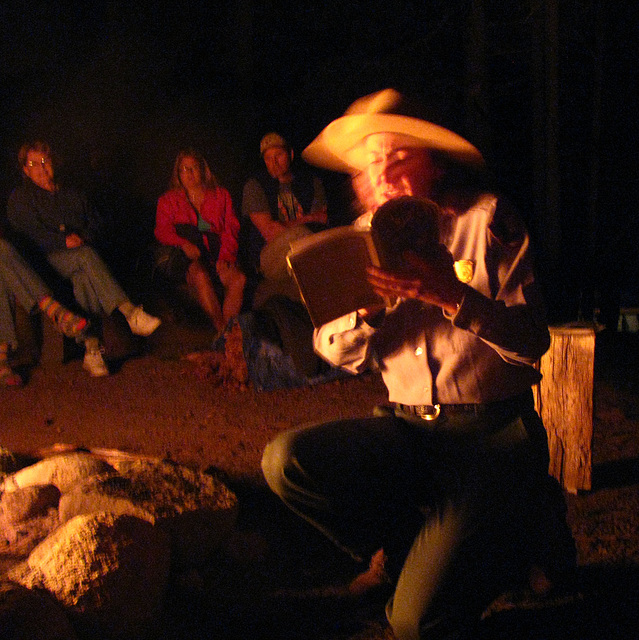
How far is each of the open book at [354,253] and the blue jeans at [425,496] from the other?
0.44m

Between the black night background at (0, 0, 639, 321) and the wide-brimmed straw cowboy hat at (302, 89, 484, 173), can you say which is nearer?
the wide-brimmed straw cowboy hat at (302, 89, 484, 173)

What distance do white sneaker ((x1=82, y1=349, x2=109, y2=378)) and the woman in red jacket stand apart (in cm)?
100

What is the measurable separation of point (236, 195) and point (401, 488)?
6.26m

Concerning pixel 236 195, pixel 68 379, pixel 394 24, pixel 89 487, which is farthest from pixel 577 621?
pixel 394 24

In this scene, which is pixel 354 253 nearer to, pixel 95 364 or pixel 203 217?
pixel 95 364

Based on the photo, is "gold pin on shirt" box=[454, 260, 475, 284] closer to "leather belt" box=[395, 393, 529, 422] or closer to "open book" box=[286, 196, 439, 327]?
"open book" box=[286, 196, 439, 327]

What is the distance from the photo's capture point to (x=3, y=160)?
7.38 m

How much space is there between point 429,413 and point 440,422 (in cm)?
5

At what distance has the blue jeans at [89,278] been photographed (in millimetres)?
5418

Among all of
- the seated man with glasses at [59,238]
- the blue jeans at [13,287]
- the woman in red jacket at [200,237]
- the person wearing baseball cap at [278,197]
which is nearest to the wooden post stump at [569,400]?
the person wearing baseball cap at [278,197]

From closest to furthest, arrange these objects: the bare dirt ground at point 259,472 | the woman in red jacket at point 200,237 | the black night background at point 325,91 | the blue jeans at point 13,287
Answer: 1. the bare dirt ground at point 259,472
2. the blue jeans at point 13,287
3. the woman in red jacket at point 200,237
4. the black night background at point 325,91

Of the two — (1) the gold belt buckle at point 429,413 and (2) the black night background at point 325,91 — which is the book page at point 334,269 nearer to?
(1) the gold belt buckle at point 429,413

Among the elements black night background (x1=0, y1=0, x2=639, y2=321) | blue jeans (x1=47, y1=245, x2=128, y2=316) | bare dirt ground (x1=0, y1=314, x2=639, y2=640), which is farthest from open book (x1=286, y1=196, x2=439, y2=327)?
black night background (x1=0, y1=0, x2=639, y2=321)

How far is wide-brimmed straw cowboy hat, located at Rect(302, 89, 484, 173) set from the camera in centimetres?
206
